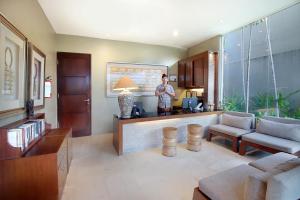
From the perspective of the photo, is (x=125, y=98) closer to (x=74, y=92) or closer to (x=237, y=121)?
(x=74, y=92)

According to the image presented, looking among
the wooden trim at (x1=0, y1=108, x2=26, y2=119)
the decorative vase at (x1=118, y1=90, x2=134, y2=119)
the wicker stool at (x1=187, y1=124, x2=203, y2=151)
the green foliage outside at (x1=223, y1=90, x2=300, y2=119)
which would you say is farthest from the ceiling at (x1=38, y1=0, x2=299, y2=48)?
the wicker stool at (x1=187, y1=124, x2=203, y2=151)

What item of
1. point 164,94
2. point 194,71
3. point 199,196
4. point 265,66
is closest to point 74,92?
point 164,94

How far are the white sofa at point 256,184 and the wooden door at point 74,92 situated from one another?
362 centimetres

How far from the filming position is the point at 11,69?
170cm

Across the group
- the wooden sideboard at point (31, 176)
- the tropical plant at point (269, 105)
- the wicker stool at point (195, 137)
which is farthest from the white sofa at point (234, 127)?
the wooden sideboard at point (31, 176)

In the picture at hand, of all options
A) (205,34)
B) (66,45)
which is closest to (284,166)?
(205,34)

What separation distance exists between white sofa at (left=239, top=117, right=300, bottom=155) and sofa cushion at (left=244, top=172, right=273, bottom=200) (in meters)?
1.87

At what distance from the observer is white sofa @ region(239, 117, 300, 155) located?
99.0 inches

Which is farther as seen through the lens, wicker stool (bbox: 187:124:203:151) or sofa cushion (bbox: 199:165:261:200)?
wicker stool (bbox: 187:124:203:151)

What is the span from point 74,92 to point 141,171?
2.89 meters

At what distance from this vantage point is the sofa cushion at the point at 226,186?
4.24 feet

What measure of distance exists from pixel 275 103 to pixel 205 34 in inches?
91.2

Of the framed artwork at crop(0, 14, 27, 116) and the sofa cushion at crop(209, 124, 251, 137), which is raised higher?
the framed artwork at crop(0, 14, 27, 116)

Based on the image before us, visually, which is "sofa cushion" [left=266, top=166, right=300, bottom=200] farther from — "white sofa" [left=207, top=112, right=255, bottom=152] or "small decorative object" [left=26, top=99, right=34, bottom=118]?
"small decorative object" [left=26, top=99, right=34, bottom=118]
